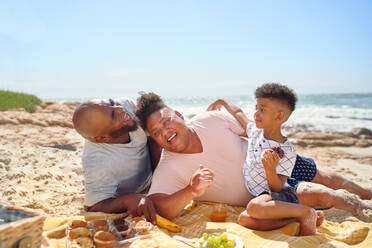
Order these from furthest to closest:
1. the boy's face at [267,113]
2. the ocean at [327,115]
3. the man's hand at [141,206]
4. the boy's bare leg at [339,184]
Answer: the ocean at [327,115] → the boy's bare leg at [339,184] → the boy's face at [267,113] → the man's hand at [141,206]

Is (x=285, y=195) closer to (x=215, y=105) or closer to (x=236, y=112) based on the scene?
(x=236, y=112)

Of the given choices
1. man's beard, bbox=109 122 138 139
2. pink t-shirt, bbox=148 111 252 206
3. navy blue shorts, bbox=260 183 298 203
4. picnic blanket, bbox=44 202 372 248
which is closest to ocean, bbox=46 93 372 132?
man's beard, bbox=109 122 138 139

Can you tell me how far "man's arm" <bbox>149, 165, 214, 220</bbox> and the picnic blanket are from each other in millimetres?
203

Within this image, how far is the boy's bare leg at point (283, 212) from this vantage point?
8.40ft

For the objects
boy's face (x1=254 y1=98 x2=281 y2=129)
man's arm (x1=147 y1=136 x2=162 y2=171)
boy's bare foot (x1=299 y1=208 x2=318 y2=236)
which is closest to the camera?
boy's bare foot (x1=299 y1=208 x2=318 y2=236)

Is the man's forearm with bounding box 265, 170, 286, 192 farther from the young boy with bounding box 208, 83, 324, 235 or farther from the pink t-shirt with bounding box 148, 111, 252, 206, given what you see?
the pink t-shirt with bounding box 148, 111, 252, 206

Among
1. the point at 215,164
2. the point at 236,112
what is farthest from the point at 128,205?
the point at 236,112

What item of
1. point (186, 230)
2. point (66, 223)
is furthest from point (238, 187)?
point (66, 223)

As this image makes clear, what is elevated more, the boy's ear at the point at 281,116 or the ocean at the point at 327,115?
the boy's ear at the point at 281,116

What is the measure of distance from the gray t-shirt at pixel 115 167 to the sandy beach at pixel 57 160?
479 millimetres

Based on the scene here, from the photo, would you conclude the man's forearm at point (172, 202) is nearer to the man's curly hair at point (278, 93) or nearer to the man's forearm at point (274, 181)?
A: the man's forearm at point (274, 181)

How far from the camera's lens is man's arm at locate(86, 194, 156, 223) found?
2733 mm

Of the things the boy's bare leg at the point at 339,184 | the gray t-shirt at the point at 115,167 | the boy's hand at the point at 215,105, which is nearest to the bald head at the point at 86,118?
the gray t-shirt at the point at 115,167

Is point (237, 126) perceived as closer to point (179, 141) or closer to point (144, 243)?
point (179, 141)
